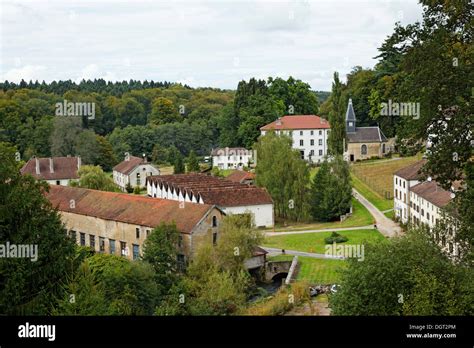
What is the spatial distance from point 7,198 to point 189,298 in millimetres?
8932

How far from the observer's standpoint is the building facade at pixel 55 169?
56.7 meters

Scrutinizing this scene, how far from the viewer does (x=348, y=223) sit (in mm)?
39125

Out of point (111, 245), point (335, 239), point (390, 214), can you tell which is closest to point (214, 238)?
point (111, 245)

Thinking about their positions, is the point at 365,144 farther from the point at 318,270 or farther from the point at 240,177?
the point at 318,270

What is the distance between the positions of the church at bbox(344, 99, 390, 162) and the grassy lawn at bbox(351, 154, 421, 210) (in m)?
1.94

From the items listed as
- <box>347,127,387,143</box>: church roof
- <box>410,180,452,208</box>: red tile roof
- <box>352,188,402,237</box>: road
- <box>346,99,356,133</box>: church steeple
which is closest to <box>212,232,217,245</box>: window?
<box>352,188,402,237</box>: road

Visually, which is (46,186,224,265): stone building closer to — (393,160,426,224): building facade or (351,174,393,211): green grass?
(393,160,426,224): building facade

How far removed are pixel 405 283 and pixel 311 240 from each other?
2018cm

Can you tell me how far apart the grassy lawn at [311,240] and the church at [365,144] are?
2295 centimetres

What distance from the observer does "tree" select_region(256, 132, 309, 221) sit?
43.7m

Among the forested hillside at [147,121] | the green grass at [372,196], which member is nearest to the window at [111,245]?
the green grass at [372,196]

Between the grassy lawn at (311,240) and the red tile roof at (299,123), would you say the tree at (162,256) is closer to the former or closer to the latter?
the grassy lawn at (311,240)
